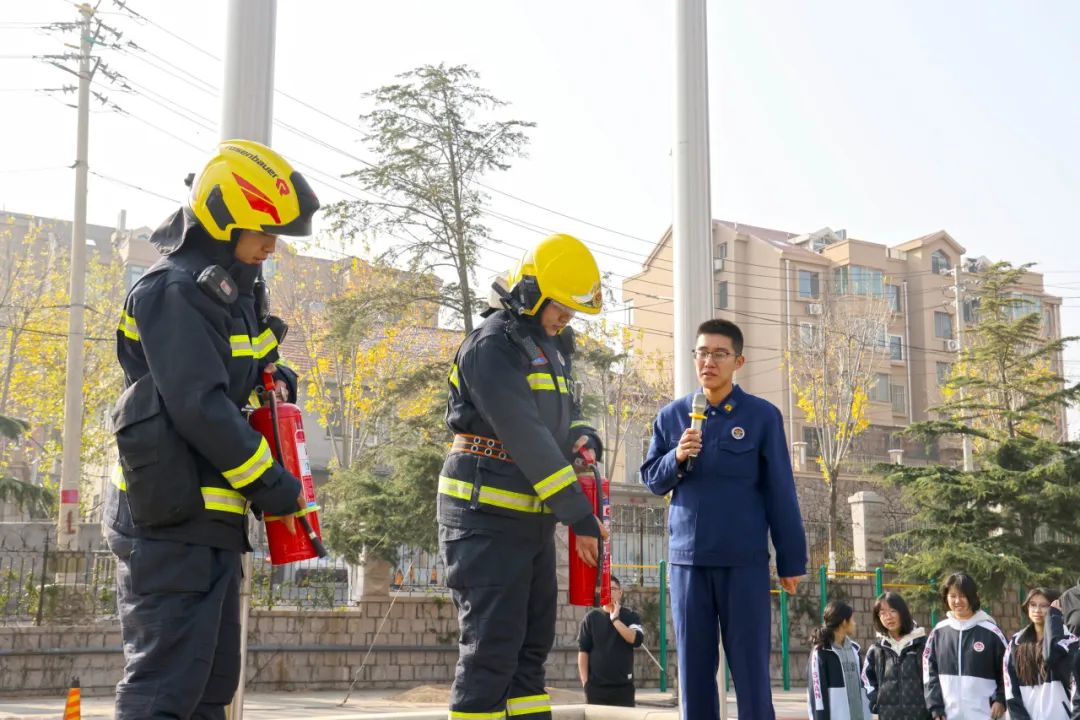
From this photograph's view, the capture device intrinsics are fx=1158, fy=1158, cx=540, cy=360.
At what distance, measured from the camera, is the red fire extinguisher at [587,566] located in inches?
193

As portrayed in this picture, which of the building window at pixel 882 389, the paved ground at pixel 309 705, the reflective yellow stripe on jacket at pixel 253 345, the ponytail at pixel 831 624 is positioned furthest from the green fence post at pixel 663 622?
the building window at pixel 882 389

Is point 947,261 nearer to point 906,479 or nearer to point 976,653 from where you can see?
point 906,479

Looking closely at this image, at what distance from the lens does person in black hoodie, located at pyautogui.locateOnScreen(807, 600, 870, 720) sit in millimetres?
8500

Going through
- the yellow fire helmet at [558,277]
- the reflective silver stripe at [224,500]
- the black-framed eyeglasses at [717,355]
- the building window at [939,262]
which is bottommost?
the reflective silver stripe at [224,500]

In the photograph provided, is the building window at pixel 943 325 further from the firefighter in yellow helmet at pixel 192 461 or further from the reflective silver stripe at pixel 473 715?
the firefighter in yellow helmet at pixel 192 461

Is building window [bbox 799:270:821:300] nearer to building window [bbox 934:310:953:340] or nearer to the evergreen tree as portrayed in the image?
building window [bbox 934:310:953:340]

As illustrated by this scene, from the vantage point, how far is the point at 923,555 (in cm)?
2070

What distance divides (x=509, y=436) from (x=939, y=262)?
56230 millimetres

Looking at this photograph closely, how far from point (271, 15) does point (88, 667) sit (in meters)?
11.3

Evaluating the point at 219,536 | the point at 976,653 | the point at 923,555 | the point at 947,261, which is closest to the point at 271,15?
the point at 219,536

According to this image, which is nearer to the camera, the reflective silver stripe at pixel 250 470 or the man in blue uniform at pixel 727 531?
the reflective silver stripe at pixel 250 470

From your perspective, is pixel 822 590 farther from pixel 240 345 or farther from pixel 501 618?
pixel 240 345

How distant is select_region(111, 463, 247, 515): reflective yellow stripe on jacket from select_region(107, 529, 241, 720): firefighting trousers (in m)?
0.13

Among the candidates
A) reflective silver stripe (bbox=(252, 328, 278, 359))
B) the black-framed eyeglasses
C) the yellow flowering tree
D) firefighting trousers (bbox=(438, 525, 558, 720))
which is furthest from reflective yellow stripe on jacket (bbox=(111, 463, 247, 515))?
the yellow flowering tree
